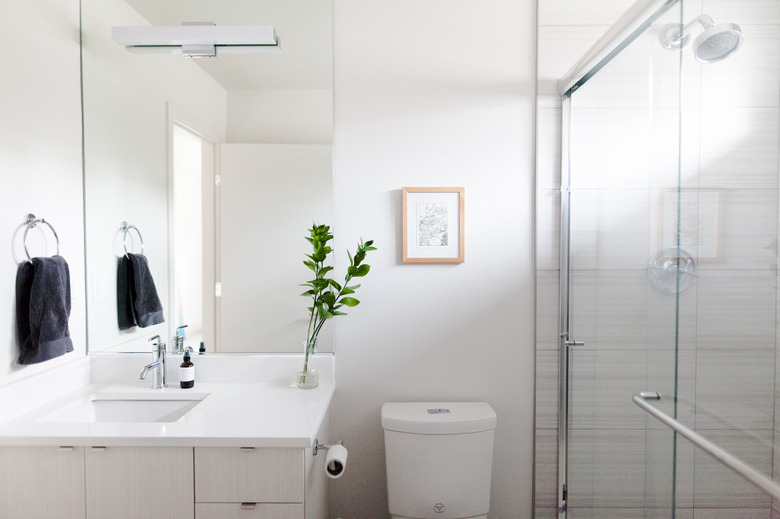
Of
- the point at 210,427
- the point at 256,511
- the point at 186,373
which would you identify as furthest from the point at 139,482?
the point at 186,373

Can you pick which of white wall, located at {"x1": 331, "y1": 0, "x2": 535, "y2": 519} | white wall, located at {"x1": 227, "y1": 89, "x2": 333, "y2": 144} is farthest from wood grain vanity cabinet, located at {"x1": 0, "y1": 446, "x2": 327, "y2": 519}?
white wall, located at {"x1": 227, "y1": 89, "x2": 333, "y2": 144}

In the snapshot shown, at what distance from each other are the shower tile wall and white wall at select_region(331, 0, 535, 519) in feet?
0.83

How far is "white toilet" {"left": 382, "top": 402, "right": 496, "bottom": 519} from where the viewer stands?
1648 millimetres

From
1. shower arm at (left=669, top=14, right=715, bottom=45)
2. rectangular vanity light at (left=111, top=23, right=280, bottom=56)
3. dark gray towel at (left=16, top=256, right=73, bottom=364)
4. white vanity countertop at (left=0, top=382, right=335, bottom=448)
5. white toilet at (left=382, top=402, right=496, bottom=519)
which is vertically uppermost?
rectangular vanity light at (left=111, top=23, right=280, bottom=56)

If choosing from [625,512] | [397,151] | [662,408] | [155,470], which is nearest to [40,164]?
[155,470]

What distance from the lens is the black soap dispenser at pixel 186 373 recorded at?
1762mm

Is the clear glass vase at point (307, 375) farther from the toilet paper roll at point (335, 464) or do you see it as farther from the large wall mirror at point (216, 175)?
A: the toilet paper roll at point (335, 464)

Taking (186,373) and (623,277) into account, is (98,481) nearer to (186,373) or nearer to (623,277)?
(186,373)

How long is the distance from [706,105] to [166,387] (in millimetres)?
1905

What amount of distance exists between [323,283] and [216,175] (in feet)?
2.07

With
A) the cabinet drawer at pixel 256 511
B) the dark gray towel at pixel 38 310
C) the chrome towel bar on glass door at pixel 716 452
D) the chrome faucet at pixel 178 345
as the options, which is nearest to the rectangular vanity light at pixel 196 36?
the dark gray towel at pixel 38 310

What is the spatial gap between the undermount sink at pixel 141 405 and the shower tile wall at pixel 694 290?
141cm

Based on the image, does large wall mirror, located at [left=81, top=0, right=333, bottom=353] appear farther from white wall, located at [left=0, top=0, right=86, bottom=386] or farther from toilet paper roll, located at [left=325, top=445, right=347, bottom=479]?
toilet paper roll, located at [left=325, top=445, right=347, bottom=479]

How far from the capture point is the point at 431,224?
1.84m
